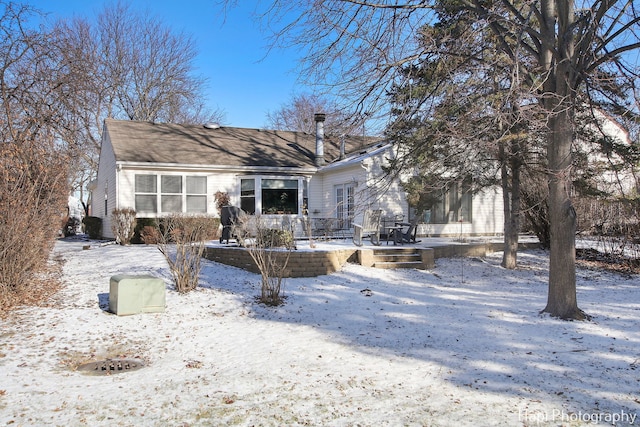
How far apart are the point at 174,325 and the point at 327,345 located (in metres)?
2.25

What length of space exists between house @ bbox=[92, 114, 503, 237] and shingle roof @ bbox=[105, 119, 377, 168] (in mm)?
40

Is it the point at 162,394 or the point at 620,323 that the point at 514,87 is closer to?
the point at 620,323

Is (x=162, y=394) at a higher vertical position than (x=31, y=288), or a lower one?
lower

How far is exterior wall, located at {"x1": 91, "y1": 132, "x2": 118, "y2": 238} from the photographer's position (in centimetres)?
1766

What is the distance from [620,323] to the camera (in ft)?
22.5

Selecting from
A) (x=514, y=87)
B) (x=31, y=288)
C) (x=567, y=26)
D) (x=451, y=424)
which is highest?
(x=567, y=26)

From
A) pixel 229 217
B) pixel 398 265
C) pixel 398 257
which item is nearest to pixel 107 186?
pixel 229 217

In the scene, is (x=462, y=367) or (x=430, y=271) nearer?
Answer: (x=462, y=367)

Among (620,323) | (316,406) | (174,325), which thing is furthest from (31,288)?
(620,323)

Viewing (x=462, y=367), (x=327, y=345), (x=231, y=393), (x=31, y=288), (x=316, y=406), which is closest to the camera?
(x=316, y=406)

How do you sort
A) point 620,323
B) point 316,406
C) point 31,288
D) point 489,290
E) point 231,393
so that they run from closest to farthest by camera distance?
point 316,406
point 231,393
point 620,323
point 31,288
point 489,290

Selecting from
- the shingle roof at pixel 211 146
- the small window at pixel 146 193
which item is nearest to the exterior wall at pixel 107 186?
the small window at pixel 146 193

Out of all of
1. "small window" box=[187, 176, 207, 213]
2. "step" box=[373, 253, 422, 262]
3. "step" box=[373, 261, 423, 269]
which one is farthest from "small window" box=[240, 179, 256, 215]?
"step" box=[373, 261, 423, 269]

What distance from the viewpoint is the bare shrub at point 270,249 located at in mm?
7782
